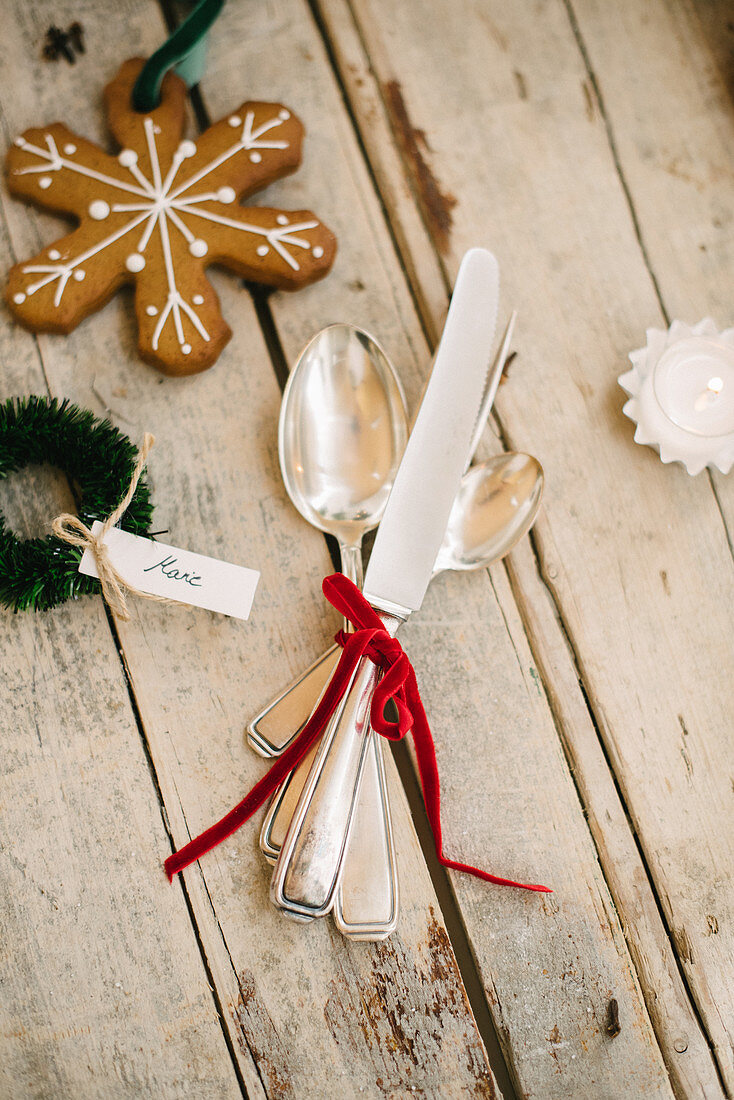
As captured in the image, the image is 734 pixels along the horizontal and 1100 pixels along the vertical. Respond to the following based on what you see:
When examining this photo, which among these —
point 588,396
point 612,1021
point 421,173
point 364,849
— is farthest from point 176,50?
point 612,1021

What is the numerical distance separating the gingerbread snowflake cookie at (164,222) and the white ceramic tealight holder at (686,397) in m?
0.33

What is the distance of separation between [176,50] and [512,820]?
79 cm

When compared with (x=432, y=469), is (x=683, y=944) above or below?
below

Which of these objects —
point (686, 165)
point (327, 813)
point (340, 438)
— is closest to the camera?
point (327, 813)

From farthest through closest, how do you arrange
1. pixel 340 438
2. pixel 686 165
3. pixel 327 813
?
1. pixel 686 165
2. pixel 340 438
3. pixel 327 813

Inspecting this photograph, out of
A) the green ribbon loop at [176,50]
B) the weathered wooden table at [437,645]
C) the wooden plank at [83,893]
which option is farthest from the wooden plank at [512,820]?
the wooden plank at [83,893]

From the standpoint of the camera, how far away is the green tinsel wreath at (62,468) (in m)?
0.59

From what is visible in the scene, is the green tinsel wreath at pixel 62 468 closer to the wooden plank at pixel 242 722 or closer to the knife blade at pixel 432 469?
the wooden plank at pixel 242 722

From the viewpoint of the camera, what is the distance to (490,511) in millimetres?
641

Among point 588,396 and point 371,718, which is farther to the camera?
point 588,396

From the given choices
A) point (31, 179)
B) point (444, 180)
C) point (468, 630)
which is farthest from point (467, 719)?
point (31, 179)

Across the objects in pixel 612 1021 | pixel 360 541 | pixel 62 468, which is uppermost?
pixel 62 468

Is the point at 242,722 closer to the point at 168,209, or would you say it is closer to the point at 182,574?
the point at 182,574

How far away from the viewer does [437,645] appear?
67cm
